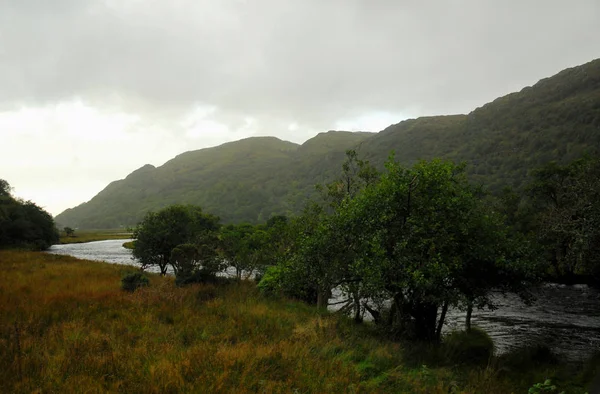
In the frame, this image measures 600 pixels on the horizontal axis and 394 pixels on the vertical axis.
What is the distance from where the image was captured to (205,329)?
11297 mm

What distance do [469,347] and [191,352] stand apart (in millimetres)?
16552

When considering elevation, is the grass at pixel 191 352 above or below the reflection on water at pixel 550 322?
above

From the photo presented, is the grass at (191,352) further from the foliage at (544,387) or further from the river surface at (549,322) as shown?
the river surface at (549,322)

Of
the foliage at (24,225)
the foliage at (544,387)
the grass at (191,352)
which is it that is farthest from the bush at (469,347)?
the foliage at (24,225)

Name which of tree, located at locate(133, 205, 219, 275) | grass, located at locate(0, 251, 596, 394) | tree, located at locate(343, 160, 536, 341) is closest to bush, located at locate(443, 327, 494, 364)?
grass, located at locate(0, 251, 596, 394)

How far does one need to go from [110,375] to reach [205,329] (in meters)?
4.14

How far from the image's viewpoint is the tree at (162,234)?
32094 mm

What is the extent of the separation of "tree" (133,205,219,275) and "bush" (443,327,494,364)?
21.6 m

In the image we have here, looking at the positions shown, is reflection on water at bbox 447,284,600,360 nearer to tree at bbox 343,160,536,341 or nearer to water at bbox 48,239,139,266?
tree at bbox 343,160,536,341

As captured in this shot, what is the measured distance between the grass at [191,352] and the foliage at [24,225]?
61698 millimetres

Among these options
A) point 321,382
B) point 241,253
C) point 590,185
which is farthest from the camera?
point 241,253

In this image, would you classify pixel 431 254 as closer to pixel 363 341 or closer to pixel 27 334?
pixel 363 341

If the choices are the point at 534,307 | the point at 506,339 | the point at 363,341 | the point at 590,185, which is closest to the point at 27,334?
the point at 363,341

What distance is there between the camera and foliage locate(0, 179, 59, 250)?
65500 mm
